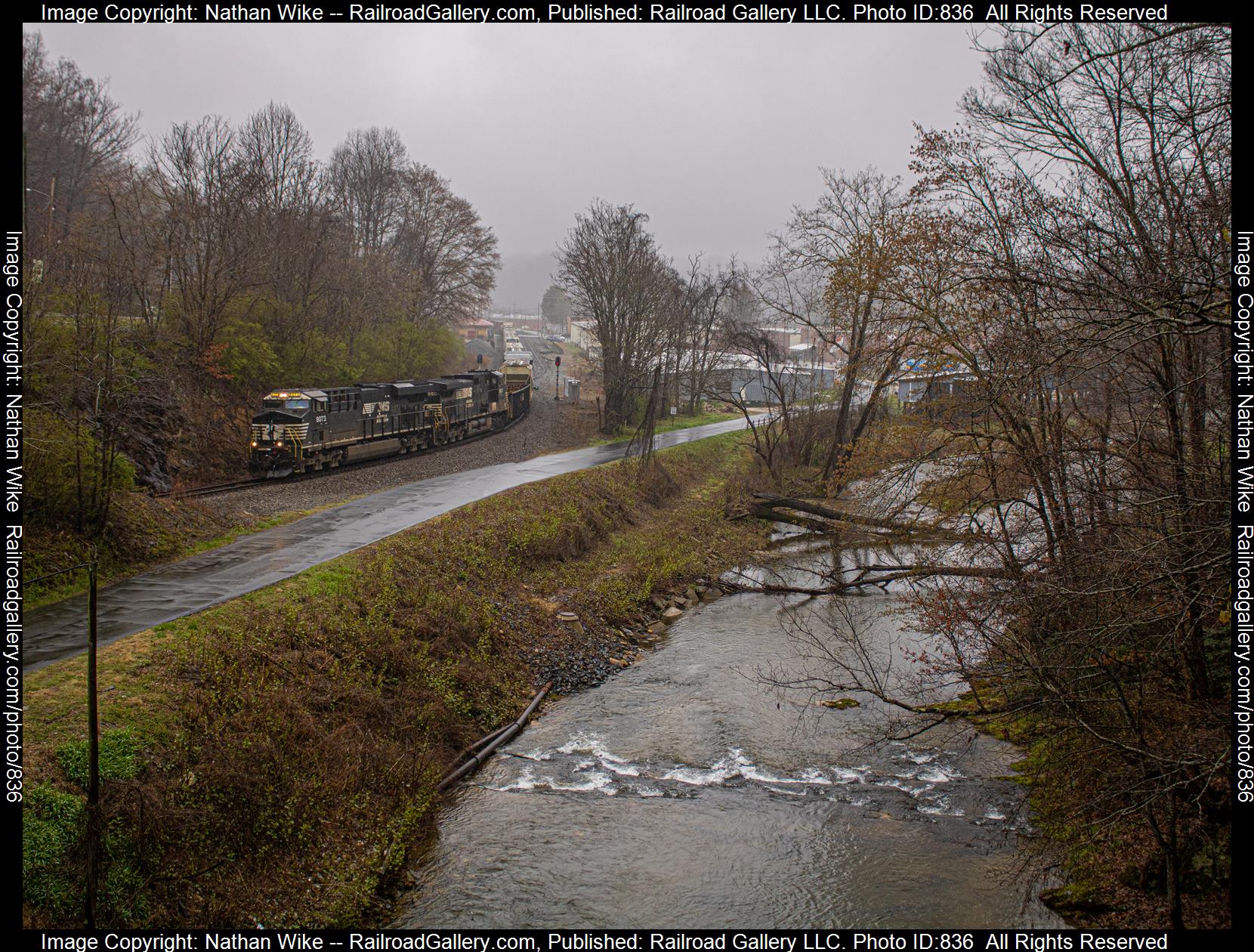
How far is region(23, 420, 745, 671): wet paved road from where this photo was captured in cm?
1084

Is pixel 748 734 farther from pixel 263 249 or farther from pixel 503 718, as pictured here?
pixel 263 249

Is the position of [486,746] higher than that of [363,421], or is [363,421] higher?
[363,421]

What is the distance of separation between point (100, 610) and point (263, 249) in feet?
75.0

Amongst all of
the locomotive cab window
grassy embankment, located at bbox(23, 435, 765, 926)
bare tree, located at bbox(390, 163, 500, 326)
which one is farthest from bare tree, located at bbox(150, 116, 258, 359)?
bare tree, located at bbox(390, 163, 500, 326)

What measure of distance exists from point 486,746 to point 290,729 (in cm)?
294

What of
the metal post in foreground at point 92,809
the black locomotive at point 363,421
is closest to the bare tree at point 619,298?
the black locomotive at point 363,421

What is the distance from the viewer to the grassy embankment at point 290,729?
7.30 meters

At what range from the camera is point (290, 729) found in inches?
380

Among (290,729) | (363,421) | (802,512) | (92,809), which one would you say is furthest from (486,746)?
(363,421)

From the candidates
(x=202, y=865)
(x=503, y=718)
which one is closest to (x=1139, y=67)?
(x=503, y=718)

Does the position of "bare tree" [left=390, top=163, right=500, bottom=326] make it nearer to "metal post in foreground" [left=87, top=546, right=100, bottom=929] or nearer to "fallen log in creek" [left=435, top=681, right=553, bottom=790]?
"fallen log in creek" [left=435, top=681, right=553, bottom=790]

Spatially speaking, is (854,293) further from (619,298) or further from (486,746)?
(619,298)

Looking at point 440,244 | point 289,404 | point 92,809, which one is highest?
point 440,244

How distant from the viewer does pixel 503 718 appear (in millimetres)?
12703
